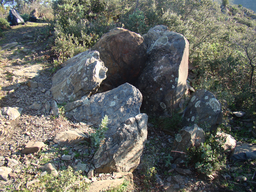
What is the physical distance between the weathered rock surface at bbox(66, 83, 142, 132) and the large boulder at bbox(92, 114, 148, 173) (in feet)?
1.92

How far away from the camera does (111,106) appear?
4.05 m

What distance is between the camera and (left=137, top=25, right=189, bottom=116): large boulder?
468 centimetres

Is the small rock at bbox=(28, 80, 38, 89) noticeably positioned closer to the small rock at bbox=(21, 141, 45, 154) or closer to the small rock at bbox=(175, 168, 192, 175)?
the small rock at bbox=(21, 141, 45, 154)

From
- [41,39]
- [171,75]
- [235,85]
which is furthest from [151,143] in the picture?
[41,39]

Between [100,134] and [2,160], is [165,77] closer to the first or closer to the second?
[100,134]

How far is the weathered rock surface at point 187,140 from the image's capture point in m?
3.50

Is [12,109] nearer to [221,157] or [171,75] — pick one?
[171,75]

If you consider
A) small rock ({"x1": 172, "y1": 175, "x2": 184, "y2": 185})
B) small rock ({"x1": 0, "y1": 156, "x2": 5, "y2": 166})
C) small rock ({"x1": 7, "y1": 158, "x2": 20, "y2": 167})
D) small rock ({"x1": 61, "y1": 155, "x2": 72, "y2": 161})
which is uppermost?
small rock ({"x1": 61, "y1": 155, "x2": 72, "y2": 161})

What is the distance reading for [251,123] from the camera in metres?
5.11

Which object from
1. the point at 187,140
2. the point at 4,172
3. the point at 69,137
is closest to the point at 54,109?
the point at 69,137

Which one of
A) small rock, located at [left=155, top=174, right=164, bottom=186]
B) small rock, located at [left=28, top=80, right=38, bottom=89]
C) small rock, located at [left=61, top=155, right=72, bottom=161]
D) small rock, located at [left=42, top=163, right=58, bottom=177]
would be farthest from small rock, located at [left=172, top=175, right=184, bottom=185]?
small rock, located at [left=28, top=80, right=38, bottom=89]

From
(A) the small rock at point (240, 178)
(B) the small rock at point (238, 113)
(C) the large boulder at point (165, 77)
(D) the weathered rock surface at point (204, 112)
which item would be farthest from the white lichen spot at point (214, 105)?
(B) the small rock at point (238, 113)

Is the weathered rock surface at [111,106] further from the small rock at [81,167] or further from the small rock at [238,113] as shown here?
the small rock at [238,113]

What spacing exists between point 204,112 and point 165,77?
1341mm
